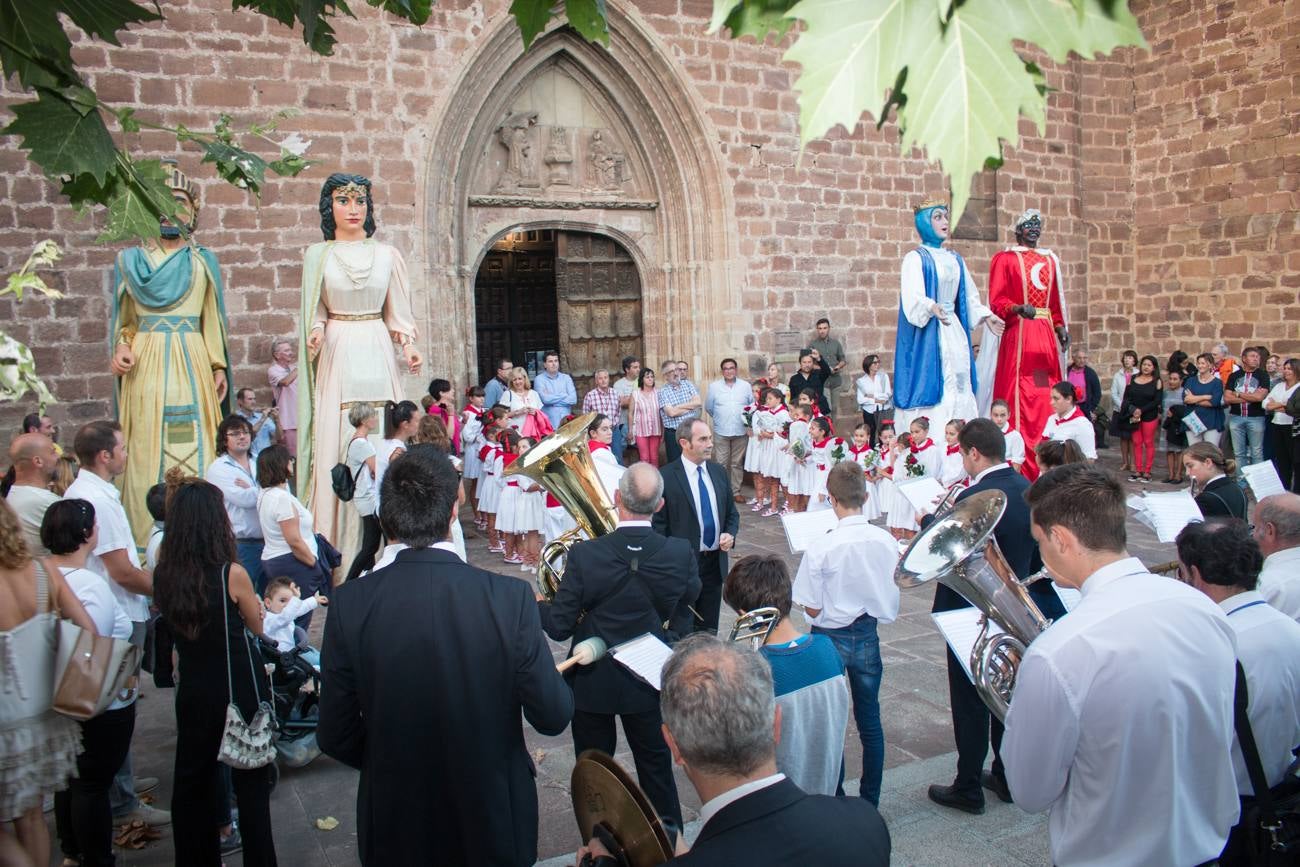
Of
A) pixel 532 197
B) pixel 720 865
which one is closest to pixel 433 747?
pixel 720 865

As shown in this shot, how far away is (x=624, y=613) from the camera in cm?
364

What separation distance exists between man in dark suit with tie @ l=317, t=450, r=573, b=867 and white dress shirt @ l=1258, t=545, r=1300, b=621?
93.5 inches

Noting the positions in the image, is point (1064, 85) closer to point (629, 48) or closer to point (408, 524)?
point (629, 48)

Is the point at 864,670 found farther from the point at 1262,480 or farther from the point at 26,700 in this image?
the point at 26,700

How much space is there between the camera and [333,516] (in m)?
6.68

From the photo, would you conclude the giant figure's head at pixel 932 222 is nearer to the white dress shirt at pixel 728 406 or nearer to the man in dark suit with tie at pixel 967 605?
the man in dark suit with tie at pixel 967 605

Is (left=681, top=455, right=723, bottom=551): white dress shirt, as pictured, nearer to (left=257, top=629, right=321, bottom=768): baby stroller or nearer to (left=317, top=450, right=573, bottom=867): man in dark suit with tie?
(left=257, top=629, right=321, bottom=768): baby stroller

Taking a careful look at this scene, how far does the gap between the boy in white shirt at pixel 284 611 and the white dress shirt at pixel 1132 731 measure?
345 centimetres

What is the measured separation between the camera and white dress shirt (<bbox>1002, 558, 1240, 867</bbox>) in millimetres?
2215

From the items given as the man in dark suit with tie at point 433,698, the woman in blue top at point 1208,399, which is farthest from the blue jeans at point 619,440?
the man in dark suit with tie at point 433,698

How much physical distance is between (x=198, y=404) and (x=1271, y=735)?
20.3 ft

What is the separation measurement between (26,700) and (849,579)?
116 inches

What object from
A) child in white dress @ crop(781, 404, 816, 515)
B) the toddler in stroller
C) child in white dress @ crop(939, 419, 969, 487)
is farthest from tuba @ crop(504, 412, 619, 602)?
child in white dress @ crop(781, 404, 816, 515)

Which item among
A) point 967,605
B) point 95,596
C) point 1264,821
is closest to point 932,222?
point 967,605
